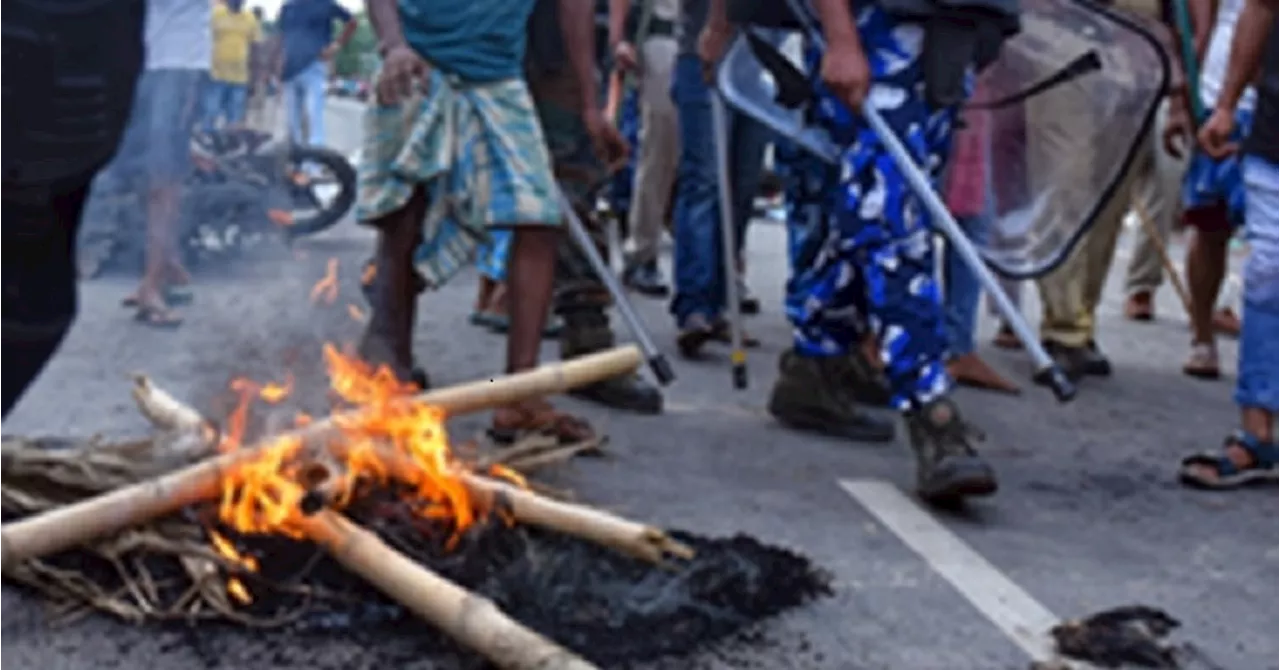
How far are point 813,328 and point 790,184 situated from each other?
55cm

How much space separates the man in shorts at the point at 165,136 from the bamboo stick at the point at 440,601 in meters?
2.99

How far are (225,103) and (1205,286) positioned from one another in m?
7.07

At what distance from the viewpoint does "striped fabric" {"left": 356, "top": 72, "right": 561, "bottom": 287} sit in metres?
4.95

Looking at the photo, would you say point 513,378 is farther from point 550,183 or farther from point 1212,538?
point 1212,538

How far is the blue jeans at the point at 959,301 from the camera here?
6.68m

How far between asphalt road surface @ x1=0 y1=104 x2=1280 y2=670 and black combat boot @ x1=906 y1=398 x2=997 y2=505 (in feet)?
0.24

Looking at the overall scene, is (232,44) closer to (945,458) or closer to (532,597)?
(945,458)

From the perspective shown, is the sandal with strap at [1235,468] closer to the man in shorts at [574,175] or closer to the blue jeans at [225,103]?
the man in shorts at [574,175]

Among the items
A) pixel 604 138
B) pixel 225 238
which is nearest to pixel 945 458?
pixel 604 138

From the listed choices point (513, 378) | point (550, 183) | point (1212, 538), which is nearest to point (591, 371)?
point (513, 378)

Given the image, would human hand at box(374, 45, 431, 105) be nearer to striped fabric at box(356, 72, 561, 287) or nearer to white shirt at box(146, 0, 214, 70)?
striped fabric at box(356, 72, 561, 287)

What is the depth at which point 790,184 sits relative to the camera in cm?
564

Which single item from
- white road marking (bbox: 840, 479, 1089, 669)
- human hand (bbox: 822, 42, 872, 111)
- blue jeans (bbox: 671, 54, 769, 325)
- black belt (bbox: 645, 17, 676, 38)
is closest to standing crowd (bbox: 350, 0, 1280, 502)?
human hand (bbox: 822, 42, 872, 111)

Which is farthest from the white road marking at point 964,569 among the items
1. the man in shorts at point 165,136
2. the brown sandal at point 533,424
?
the man in shorts at point 165,136
